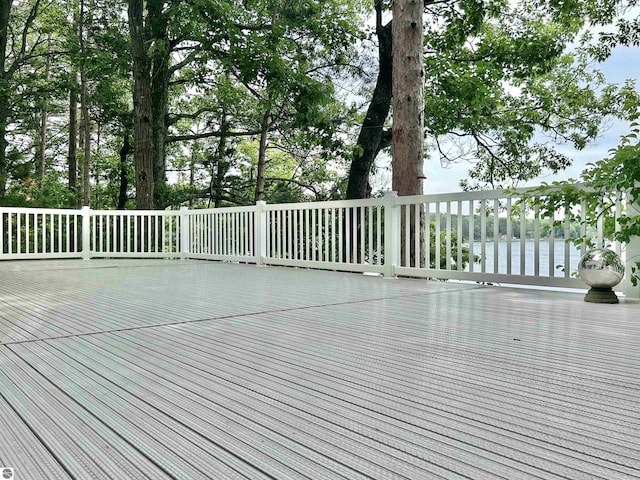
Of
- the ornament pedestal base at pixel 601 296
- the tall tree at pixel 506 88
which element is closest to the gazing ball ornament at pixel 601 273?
the ornament pedestal base at pixel 601 296

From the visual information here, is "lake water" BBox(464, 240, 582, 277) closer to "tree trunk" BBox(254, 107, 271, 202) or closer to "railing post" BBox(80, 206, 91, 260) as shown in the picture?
"railing post" BBox(80, 206, 91, 260)

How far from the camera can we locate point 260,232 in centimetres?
654

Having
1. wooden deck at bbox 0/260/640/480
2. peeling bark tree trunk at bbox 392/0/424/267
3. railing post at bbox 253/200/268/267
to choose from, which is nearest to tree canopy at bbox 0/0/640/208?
railing post at bbox 253/200/268/267

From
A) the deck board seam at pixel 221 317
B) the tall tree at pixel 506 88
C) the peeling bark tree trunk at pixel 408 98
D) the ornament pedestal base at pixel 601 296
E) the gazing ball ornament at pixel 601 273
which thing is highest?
the tall tree at pixel 506 88

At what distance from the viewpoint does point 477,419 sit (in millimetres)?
1173

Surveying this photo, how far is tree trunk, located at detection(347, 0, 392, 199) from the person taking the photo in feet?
31.4

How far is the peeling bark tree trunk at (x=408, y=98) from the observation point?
216 inches

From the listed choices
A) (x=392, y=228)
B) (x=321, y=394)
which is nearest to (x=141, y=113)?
(x=392, y=228)

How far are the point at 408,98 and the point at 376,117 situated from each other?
4273 mm

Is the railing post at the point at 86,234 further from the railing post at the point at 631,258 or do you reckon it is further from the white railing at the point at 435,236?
the railing post at the point at 631,258

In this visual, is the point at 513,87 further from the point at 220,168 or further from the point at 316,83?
the point at 220,168

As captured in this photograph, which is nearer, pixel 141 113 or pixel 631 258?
pixel 631 258

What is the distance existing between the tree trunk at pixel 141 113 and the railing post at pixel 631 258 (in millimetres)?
7732

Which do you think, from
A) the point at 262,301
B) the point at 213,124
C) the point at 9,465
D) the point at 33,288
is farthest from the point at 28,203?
the point at 9,465
